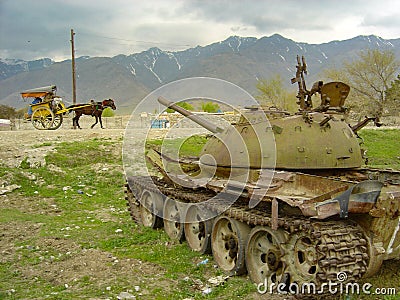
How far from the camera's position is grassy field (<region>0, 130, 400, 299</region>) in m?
6.33

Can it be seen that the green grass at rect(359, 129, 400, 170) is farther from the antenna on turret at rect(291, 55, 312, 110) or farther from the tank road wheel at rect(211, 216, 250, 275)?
the tank road wheel at rect(211, 216, 250, 275)

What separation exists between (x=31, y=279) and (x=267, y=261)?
3.38m

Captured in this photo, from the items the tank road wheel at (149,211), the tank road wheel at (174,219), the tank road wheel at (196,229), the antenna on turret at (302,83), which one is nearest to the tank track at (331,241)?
the tank road wheel at (196,229)

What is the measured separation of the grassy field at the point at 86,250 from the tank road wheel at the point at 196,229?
160 millimetres

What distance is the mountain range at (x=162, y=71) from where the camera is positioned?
4911 inches

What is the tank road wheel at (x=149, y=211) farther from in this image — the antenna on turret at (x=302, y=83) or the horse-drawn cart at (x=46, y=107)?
the horse-drawn cart at (x=46, y=107)

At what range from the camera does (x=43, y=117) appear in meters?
22.1

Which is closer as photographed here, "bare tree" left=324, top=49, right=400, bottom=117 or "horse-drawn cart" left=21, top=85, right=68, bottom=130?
"horse-drawn cart" left=21, top=85, right=68, bottom=130

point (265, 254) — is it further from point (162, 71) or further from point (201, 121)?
point (162, 71)

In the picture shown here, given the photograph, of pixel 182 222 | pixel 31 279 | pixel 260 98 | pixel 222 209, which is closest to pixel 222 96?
pixel 222 209

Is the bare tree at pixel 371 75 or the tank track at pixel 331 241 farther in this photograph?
the bare tree at pixel 371 75

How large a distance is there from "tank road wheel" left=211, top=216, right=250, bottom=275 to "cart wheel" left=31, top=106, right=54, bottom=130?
16178 mm

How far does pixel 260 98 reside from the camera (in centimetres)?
5022

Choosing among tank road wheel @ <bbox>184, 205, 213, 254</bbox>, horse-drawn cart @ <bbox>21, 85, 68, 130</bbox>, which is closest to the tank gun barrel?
tank road wheel @ <bbox>184, 205, 213, 254</bbox>
